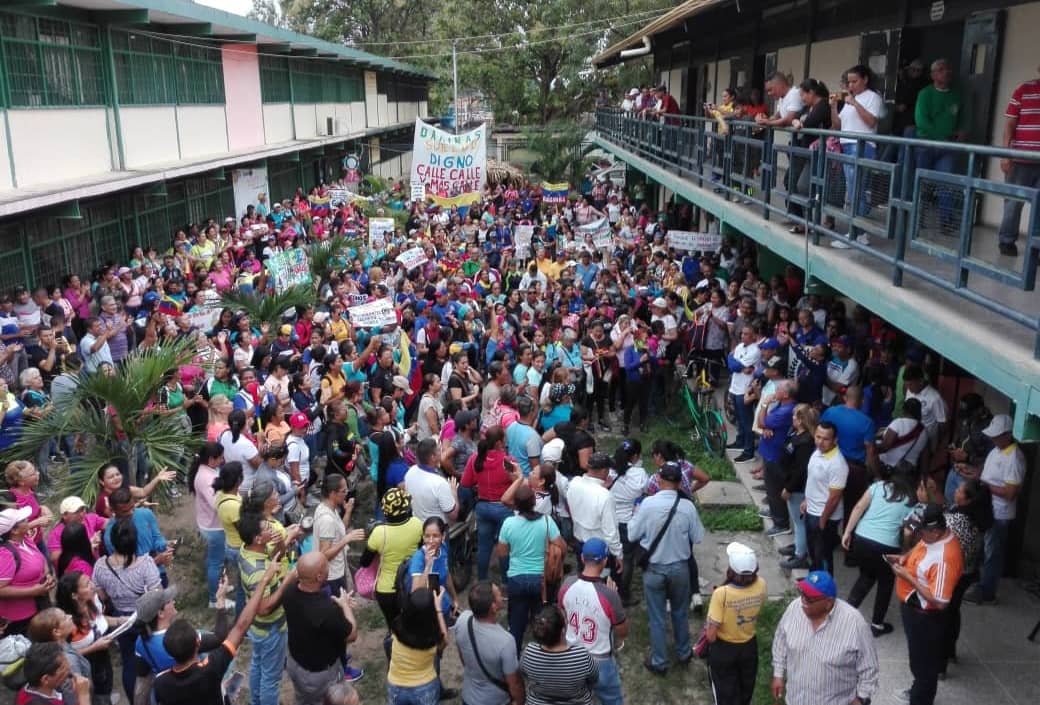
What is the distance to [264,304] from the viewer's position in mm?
12070

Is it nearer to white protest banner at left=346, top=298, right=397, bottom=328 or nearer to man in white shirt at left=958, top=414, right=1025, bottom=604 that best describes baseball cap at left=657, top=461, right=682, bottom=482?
man in white shirt at left=958, top=414, right=1025, bottom=604

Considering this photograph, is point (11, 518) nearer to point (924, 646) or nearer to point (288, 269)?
point (924, 646)

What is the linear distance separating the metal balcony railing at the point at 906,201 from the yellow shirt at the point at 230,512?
5.32 m

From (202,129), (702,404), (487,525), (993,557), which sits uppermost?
(202,129)

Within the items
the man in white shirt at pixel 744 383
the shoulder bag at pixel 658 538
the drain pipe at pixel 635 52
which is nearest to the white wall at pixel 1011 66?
the man in white shirt at pixel 744 383

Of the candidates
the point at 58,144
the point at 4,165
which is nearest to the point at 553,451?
the point at 4,165

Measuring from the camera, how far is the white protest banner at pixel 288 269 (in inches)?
516

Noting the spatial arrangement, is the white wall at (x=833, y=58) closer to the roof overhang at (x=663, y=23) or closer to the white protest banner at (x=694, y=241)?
the roof overhang at (x=663, y=23)

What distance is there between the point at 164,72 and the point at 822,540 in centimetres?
1600

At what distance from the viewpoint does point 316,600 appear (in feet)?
17.1

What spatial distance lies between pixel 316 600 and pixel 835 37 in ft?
38.0

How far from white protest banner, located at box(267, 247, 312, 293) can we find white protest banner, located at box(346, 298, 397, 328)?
9.47 feet

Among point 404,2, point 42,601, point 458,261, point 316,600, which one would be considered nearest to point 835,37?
point 458,261

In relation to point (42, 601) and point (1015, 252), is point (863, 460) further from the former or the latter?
point (42, 601)
